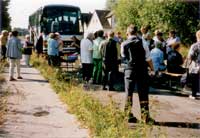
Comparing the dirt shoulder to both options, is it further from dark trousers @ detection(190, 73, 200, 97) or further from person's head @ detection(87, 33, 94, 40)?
person's head @ detection(87, 33, 94, 40)

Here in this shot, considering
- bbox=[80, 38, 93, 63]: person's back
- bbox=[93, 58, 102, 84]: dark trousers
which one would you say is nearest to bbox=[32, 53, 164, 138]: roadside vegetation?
bbox=[93, 58, 102, 84]: dark trousers

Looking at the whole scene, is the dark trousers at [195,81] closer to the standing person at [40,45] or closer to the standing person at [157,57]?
the standing person at [157,57]

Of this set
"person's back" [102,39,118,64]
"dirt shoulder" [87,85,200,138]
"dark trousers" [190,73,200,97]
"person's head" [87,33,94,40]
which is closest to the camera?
"dirt shoulder" [87,85,200,138]

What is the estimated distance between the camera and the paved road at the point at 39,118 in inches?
344

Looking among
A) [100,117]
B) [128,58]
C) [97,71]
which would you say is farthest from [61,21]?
[100,117]

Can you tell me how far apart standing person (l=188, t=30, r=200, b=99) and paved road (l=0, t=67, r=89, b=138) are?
3.77 metres

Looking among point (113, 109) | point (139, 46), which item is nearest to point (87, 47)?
point (139, 46)

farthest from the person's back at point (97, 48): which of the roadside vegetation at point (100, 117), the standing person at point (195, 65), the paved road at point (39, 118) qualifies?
the standing person at point (195, 65)

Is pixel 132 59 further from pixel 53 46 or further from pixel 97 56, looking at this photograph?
pixel 53 46

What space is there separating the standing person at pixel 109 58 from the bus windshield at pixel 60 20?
11462mm

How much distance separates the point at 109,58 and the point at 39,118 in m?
5.46

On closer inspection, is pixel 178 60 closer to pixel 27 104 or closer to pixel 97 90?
pixel 97 90

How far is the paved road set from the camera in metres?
8.74

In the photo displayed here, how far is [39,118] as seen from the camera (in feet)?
33.7
